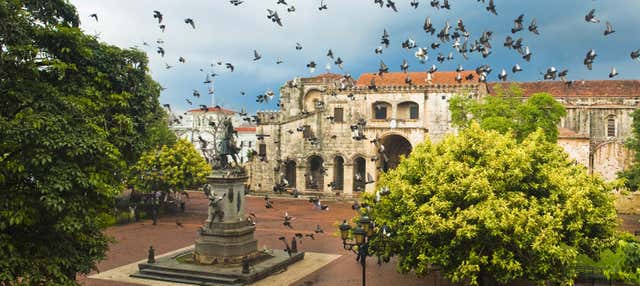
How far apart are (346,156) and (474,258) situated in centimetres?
3398

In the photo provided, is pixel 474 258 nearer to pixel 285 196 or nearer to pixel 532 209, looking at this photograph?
pixel 532 209

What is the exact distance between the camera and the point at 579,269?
53.2ft

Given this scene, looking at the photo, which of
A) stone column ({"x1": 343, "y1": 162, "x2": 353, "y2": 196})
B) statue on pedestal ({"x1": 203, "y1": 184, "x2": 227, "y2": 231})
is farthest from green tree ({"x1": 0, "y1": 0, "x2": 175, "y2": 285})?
stone column ({"x1": 343, "y1": 162, "x2": 353, "y2": 196})

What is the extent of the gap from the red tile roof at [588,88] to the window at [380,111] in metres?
9.39

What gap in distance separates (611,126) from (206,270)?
37.6 meters

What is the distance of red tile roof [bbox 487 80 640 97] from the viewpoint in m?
43.4

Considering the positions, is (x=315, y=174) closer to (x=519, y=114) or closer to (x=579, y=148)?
(x=579, y=148)

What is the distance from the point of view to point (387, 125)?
1763 inches

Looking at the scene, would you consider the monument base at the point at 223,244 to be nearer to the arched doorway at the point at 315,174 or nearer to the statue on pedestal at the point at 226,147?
the statue on pedestal at the point at 226,147

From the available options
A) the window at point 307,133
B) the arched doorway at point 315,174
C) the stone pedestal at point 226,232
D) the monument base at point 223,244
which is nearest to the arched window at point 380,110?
the window at point 307,133

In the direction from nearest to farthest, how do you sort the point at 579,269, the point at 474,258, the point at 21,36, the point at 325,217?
the point at 21,36 → the point at 474,258 → the point at 579,269 → the point at 325,217

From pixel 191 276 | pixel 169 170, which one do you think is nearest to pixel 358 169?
pixel 169 170

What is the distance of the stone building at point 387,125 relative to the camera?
42531 mm

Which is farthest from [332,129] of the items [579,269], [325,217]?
[579,269]
